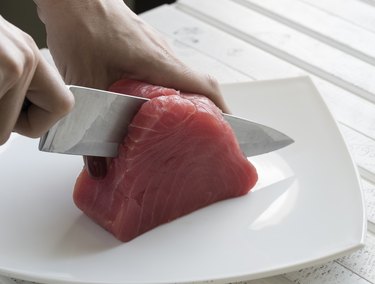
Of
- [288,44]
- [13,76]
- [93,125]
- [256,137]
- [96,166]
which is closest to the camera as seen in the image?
[13,76]

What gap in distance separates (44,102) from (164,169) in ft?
1.09

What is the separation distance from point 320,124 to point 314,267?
352 millimetres

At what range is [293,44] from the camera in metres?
1.90

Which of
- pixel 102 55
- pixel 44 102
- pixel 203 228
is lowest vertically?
pixel 203 228

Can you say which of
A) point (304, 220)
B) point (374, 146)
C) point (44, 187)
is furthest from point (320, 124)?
point (44, 187)

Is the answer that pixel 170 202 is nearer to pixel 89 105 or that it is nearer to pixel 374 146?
pixel 89 105

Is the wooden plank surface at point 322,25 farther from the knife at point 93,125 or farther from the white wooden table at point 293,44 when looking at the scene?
the knife at point 93,125

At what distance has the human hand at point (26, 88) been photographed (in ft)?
2.89

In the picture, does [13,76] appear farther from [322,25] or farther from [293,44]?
[322,25]

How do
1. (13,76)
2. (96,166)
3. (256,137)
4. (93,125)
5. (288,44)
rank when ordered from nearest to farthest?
(13,76) < (93,125) < (96,166) < (256,137) < (288,44)

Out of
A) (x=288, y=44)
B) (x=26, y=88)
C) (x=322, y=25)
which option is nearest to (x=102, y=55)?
(x=26, y=88)

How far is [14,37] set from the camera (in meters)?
0.90

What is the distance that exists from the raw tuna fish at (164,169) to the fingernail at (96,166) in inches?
0.4

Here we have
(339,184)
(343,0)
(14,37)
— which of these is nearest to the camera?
(14,37)
